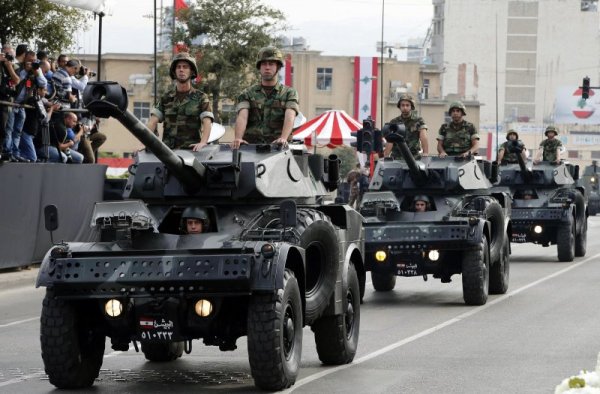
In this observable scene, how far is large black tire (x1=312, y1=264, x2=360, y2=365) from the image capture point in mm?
12531

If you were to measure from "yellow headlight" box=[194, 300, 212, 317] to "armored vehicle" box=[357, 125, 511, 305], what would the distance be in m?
7.46

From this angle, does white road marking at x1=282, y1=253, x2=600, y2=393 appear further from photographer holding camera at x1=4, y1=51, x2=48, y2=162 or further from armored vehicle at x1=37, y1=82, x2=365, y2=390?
photographer holding camera at x1=4, y1=51, x2=48, y2=162

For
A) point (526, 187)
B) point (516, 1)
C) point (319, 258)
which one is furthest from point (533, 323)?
point (516, 1)

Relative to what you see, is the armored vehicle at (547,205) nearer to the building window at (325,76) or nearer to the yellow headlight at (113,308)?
the yellow headlight at (113,308)

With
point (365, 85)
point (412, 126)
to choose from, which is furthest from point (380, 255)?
point (365, 85)

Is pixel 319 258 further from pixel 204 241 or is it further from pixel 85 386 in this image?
pixel 85 386

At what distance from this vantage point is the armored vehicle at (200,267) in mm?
10727

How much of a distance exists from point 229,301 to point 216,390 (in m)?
0.70

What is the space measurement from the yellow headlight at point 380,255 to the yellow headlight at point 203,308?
8255mm

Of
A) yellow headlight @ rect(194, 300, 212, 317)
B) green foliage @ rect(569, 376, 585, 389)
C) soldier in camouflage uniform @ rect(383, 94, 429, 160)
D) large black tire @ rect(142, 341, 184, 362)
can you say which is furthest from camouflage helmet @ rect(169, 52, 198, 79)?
green foliage @ rect(569, 376, 585, 389)

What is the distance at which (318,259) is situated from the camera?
1236cm

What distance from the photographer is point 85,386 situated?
37.1 ft

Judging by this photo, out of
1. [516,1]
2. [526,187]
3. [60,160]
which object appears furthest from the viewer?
[516,1]

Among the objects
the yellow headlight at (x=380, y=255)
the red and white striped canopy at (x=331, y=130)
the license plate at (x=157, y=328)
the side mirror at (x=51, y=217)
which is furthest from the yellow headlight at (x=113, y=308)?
the red and white striped canopy at (x=331, y=130)
